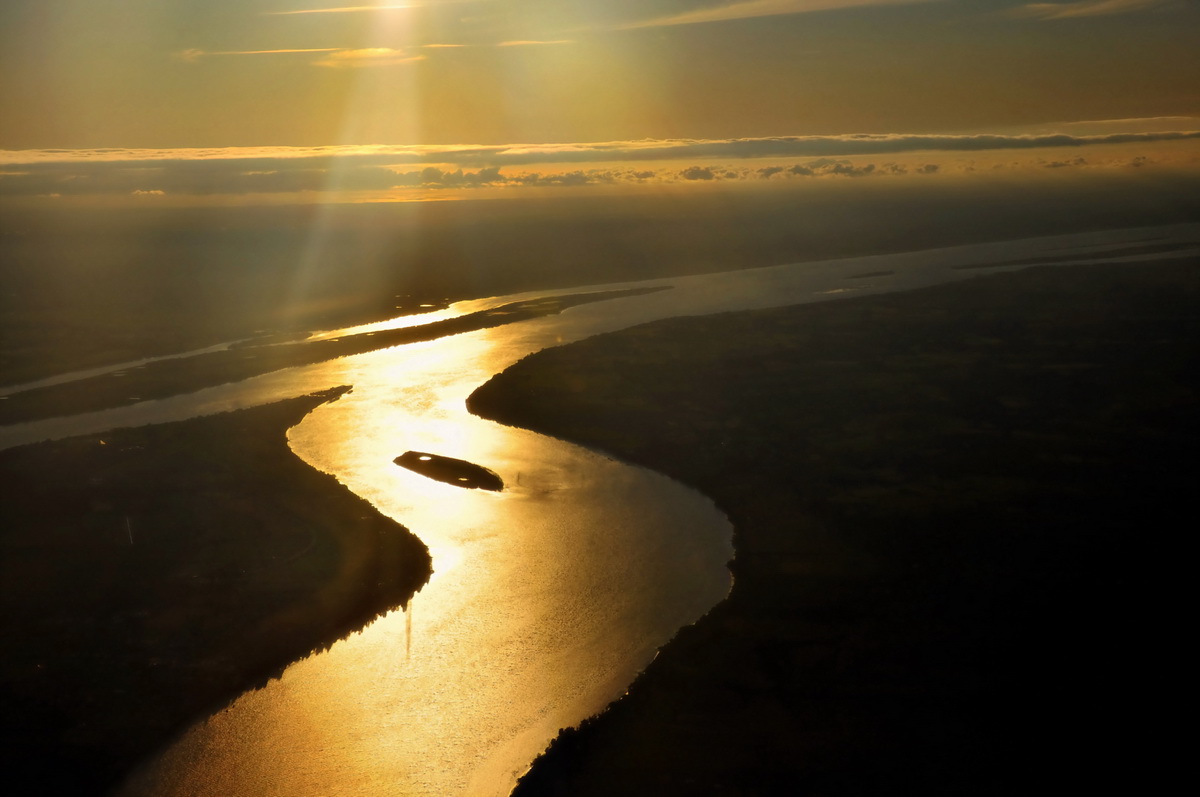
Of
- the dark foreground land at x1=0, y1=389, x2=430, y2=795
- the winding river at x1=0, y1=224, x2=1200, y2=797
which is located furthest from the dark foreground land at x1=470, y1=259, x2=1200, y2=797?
the dark foreground land at x1=0, y1=389, x2=430, y2=795

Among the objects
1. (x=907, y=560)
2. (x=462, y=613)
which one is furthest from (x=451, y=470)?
(x=907, y=560)

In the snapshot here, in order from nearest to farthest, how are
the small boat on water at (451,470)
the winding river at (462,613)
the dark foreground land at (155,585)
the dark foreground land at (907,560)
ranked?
the dark foreground land at (907,560)
the winding river at (462,613)
the dark foreground land at (155,585)
the small boat on water at (451,470)

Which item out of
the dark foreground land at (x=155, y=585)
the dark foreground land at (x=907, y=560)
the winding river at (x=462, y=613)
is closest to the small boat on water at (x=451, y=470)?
the winding river at (x=462, y=613)

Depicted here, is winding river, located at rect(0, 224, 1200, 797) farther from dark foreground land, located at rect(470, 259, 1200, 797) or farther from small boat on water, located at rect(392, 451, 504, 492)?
dark foreground land, located at rect(470, 259, 1200, 797)

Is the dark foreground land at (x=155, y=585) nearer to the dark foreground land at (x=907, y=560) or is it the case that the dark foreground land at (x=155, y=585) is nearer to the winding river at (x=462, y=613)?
the winding river at (x=462, y=613)

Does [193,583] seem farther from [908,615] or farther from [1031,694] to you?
[1031,694]
